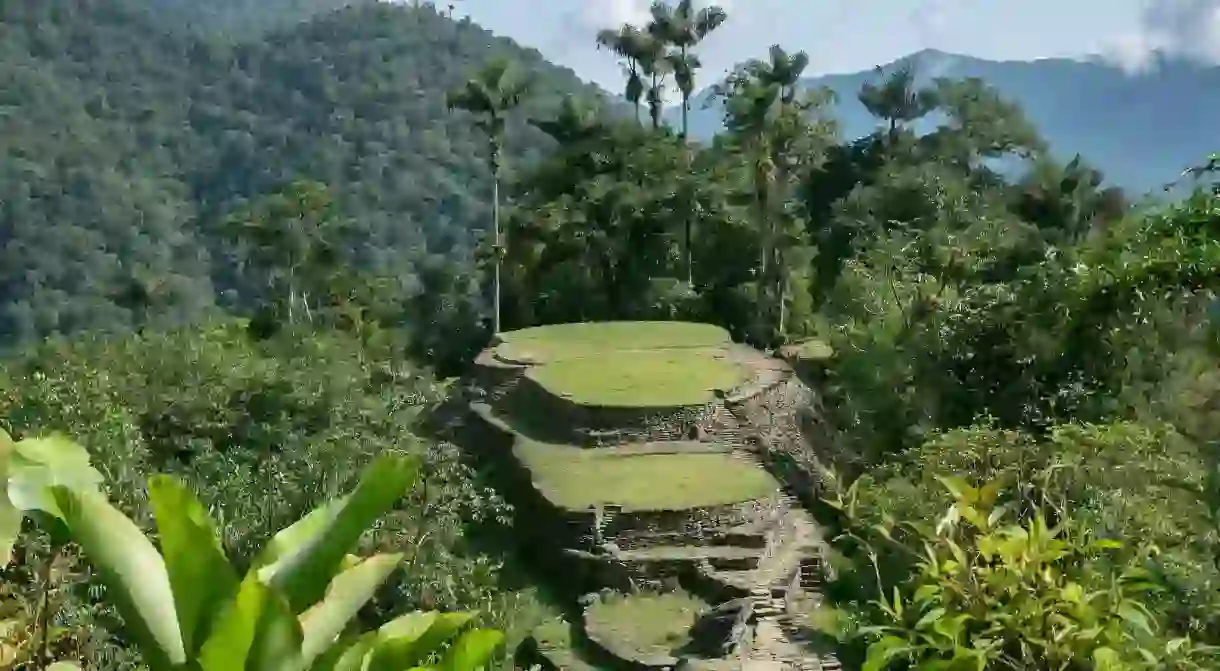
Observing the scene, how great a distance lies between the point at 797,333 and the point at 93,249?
25.7 m

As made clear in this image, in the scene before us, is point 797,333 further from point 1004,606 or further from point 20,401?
point 1004,606

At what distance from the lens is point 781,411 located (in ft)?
57.3

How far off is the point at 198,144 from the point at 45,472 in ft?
174

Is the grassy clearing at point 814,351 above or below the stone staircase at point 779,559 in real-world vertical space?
above

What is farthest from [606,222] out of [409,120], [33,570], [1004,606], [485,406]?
[409,120]

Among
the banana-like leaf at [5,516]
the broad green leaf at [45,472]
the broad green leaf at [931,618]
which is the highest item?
the broad green leaf at [45,472]

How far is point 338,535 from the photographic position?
1947 millimetres

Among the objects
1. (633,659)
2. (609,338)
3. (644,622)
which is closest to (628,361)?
(609,338)

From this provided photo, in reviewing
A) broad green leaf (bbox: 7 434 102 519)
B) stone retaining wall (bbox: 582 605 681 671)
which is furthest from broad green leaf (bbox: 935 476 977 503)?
stone retaining wall (bbox: 582 605 681 671)

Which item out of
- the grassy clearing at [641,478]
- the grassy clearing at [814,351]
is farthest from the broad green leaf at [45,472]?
the grassy clearing at [814,351]

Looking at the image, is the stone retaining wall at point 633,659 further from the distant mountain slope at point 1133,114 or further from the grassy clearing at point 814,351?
the distant mountain slope at point 1133,114

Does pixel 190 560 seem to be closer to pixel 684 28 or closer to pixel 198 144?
pixel 684 28

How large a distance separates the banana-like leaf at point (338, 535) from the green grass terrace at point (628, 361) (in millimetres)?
13410

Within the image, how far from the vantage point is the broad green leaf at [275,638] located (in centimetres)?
180
